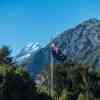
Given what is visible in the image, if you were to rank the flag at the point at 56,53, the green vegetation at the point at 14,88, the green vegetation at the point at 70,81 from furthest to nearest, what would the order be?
the green vegetation at the point at 70,81 → the flag at the point at 56,53 → the green vegetation at the point at 14,88

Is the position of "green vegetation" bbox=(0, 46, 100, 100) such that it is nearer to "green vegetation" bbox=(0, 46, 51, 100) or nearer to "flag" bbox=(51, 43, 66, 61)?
"flag" bbox=(51, 43, 66, 61)

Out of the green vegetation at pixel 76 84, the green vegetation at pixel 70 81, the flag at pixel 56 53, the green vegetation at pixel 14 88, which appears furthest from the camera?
the green vegetation at pixel 76 84

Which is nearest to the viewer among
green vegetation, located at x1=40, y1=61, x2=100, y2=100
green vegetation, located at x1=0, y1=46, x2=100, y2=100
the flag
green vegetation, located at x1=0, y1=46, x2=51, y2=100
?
green vegetation, located at x1=0, y1=46, x2=51, y2=100

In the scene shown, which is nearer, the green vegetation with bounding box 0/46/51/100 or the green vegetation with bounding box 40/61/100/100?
the green vegetation with bounding box 0/46/51/100

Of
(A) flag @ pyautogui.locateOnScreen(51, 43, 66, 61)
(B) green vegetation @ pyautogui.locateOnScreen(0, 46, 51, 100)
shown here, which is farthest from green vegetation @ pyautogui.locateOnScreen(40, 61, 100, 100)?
(B) green vegetation @ pyautogui.locateOnScreen(0, 46, 51, 100)

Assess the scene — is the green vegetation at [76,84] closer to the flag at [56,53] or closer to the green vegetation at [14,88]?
the flag at [56,53]

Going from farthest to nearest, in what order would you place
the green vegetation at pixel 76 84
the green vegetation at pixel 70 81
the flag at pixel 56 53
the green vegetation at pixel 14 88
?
the green vegetation at pixel 76 84, the green vegetation at pixel 70 81, the flag at pixel 56 53, the green vegetation at pixel 14 88

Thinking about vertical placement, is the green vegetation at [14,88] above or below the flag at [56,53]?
below

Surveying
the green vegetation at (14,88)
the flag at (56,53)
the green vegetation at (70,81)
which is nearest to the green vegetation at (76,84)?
the green vegetation at (70,81)

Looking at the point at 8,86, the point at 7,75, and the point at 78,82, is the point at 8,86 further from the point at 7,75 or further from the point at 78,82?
the point at 78,82

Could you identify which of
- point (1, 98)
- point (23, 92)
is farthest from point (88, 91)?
point (1, 98)

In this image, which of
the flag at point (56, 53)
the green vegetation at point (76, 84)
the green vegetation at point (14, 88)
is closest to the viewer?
the green vegetation at point (14, 88)

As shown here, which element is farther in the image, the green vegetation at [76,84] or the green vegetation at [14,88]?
the green vegetation at [76,84]

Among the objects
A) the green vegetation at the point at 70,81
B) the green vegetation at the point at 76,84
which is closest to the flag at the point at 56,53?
the green vegetation at the point at 70,81
